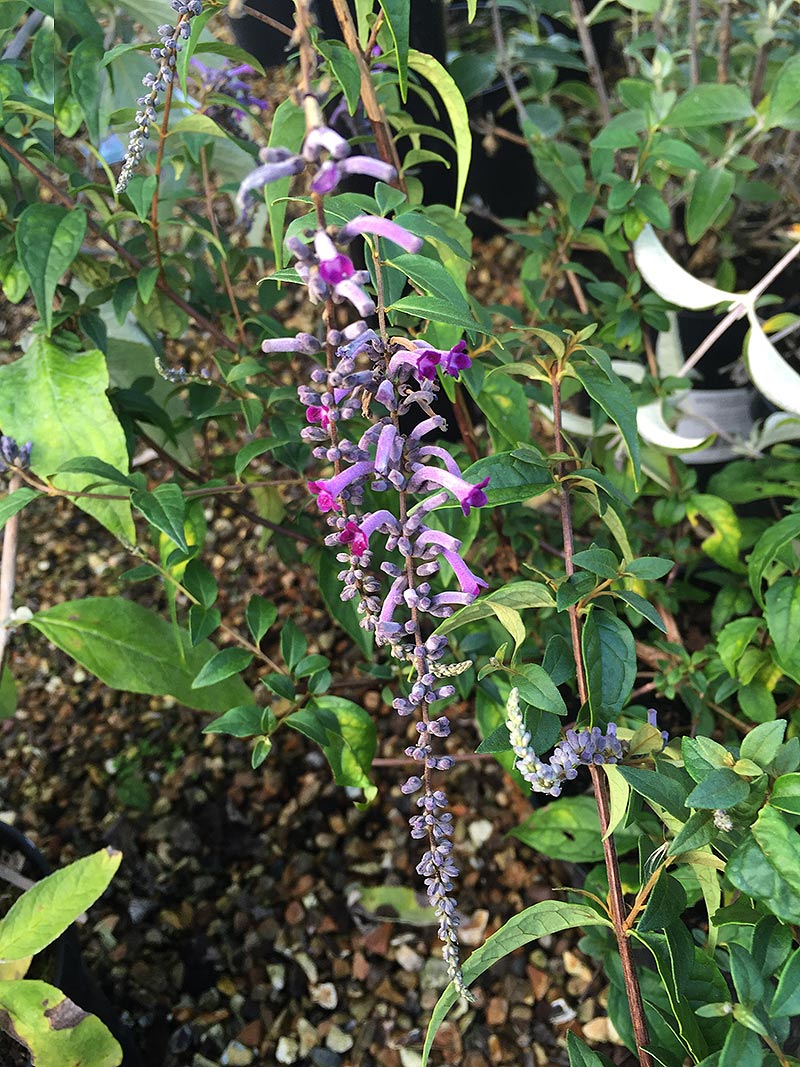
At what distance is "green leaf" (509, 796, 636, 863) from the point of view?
1.02m

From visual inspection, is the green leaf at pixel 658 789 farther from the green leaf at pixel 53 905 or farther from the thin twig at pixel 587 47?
the thin twig at pixel 587 47

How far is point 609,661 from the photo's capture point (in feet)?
2.34

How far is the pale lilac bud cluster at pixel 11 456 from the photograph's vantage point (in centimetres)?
85

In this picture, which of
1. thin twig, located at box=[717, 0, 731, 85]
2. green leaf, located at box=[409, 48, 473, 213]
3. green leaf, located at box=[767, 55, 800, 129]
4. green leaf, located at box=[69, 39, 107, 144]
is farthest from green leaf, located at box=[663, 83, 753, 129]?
green leaf, located at box=[69, 39, 107, 144]

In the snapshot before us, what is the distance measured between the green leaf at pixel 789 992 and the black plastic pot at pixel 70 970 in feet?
2.42

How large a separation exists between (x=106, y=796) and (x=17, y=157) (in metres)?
1.01

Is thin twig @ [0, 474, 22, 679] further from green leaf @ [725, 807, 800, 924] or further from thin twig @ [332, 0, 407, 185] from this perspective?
green leaf @ [725, 807, 800, 924]

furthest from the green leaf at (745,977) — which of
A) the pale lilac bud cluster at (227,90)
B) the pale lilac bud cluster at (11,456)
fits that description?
the pale lilac bud cluster at (227,90)

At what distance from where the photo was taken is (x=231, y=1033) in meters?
1.24

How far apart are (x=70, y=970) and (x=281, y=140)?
861 mm

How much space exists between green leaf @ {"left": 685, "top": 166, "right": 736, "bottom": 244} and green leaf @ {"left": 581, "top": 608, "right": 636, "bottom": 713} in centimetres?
74

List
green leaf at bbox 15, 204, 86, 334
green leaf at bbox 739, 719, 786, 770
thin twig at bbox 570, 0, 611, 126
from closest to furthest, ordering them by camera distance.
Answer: green leaf at bbox 739, 719, 786, 770 → green leaf at bbox 15, 204, 86, 334 → thin twig at bbox 570, 0, 611, 126

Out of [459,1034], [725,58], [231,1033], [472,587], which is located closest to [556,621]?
[472,587]

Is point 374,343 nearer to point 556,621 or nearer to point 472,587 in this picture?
point 472,587
